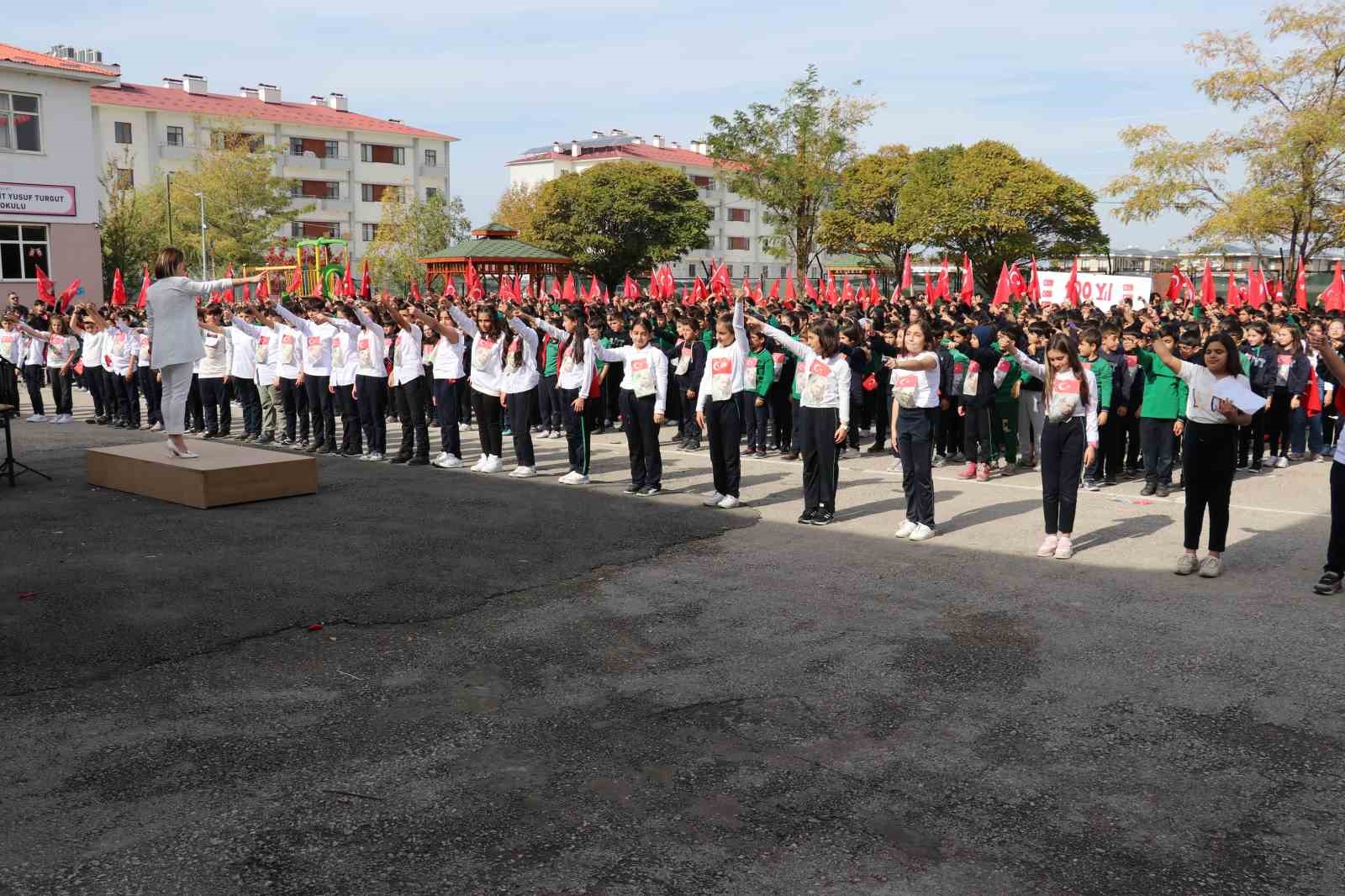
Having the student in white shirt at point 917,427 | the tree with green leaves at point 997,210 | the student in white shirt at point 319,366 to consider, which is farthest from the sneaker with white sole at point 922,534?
the tree with green leaves at point 997,210

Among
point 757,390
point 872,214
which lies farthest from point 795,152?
point 757,390

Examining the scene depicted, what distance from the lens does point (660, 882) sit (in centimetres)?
380

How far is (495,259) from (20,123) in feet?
49.6

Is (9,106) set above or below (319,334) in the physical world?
above

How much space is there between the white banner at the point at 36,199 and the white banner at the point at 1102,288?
2952cm

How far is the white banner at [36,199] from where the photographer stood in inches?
1383

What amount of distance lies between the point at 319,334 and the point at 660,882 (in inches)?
443

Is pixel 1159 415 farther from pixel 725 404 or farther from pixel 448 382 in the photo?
pixel 448 382

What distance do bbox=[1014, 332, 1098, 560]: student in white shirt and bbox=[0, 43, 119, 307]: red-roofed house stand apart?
113 feet

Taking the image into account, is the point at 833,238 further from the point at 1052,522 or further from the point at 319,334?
the point at 1052,522

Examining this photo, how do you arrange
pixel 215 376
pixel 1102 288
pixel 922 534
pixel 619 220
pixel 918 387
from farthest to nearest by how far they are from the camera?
pixel 619 220 < pixel 1102 288 < pixel 215 376 < pixel 918 387 < pixel 922 534

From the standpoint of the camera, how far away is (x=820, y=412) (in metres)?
9.83

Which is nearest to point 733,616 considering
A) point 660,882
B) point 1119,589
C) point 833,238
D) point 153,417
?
point 1119,589

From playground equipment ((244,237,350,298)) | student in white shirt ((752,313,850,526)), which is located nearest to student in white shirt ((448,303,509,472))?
student in white shirt ((752,313,850,526))
